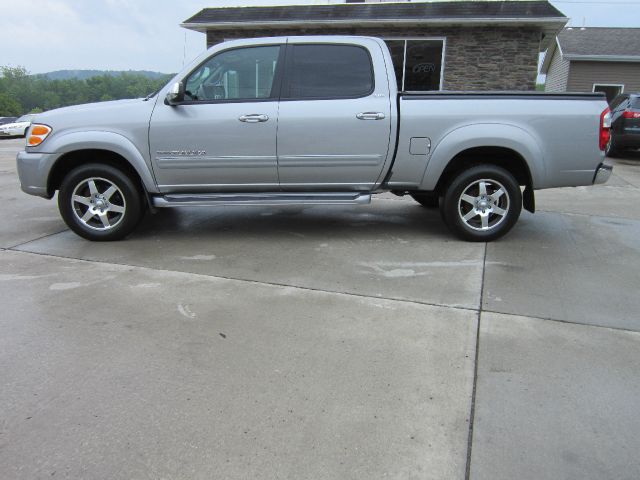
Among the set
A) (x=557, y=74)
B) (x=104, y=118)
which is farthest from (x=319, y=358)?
(x=557, y=74)

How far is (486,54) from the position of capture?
48.6ft

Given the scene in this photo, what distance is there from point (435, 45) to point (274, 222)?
427 inches

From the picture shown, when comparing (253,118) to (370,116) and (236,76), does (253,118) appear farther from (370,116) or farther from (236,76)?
(370,116)

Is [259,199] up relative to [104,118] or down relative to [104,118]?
down

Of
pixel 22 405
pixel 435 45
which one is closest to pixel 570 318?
pixel 22 405

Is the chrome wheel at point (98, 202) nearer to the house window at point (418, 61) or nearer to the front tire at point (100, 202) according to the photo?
the front tire at point (100, 202)

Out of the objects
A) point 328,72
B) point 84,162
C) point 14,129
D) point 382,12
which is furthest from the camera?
point 14,129

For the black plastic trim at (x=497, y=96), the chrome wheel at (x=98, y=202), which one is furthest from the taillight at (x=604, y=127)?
the chrome wheel at (x=98, y=202)

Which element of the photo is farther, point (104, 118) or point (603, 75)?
point (603, 75)

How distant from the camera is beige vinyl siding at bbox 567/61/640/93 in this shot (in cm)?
2194

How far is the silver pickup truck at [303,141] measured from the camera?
5172mm

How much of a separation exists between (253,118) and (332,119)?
2.51ft

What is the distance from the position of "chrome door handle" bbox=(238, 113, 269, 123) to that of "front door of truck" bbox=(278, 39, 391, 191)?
0.16 m

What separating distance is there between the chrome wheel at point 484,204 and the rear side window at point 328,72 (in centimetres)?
146
